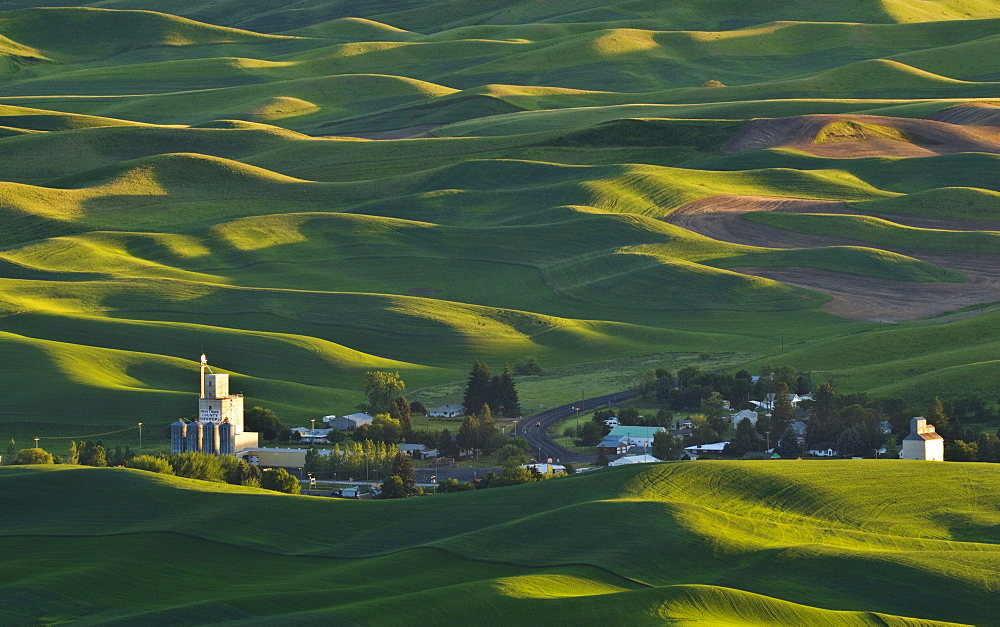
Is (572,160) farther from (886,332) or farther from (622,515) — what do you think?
(622,515)

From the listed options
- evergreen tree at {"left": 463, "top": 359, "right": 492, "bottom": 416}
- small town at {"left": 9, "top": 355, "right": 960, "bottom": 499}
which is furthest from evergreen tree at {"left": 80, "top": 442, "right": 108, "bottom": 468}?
evergreen tree at {"left": 463, "top": 359, "right": 492, "bottom": 416}

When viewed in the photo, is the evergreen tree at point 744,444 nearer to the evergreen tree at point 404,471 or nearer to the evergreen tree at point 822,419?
the evergreen tree at point 822,419

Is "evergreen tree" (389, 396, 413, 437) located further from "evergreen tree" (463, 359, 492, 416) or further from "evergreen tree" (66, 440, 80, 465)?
"evergreen tree" (66, 440, 80, 465)

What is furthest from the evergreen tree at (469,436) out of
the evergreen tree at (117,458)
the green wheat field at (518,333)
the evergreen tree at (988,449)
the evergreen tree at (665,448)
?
the evergreen tree at (988,449)

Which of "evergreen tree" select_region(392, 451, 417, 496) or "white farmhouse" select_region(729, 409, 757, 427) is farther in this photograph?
"white farmhouse" select_region(729, 409, 757, 427)

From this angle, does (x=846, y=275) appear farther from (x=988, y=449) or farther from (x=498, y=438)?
(x=988, y=449)
